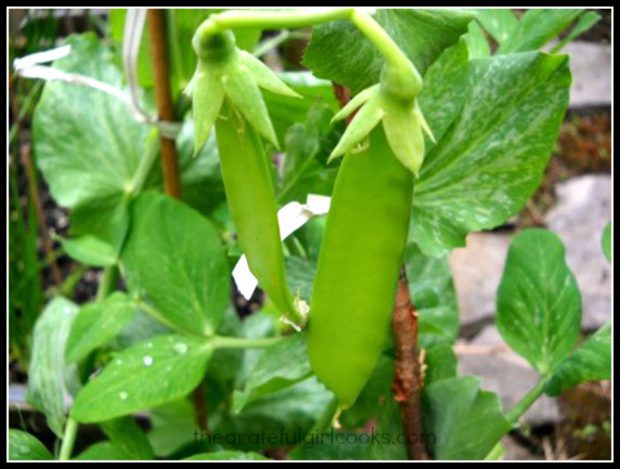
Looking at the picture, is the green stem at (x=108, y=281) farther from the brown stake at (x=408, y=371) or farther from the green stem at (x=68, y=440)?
the brown stake at (x=408, y=371)

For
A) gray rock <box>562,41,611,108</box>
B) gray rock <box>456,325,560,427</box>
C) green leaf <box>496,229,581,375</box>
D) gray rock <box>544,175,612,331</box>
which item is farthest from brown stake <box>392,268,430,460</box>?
gray rock <box>562,41,611,108</box>

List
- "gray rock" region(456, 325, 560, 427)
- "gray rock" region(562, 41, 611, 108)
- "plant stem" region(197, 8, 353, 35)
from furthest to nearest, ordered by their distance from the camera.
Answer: "gray rock" region(562, 41, 611, 108) → "gray rock" region(456, 325, 560, 427) → "plant stem" region(197, 8, 353, 35)

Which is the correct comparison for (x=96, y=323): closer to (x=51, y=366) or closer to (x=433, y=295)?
(x=51, y=366)

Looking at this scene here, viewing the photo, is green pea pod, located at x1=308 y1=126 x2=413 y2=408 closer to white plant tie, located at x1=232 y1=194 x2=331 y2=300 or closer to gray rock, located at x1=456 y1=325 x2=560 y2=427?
white plant tie, located at x1=232 y1=194 x2=331 y2=300

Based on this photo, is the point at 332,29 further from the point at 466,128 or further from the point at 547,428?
the point at 547,428

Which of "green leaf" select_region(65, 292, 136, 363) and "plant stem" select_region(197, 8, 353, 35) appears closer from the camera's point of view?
"plant stem" select_region(197, 8, 353, 35)

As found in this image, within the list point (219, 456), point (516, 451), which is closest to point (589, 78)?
point (516, 451)

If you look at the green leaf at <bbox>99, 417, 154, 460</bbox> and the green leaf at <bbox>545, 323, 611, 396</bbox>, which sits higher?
the green leaf at <bbox>545, 323, 611, 396</bbox>
